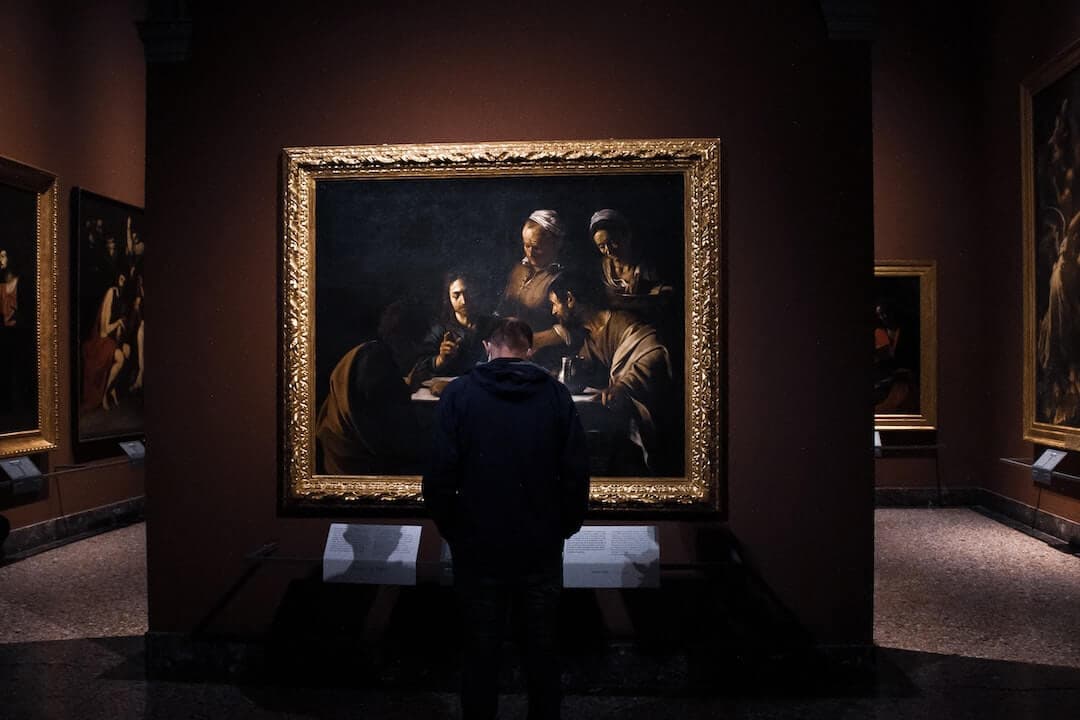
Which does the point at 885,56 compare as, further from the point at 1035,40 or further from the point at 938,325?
the point at 938,325

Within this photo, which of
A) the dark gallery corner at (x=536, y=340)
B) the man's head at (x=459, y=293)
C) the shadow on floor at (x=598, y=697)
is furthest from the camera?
the man's head at (x=459, y=293)

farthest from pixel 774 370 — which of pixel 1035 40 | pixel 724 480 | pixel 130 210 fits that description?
pixel 130 210

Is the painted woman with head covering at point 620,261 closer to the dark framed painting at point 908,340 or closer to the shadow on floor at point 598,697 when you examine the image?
the shadow on floor at point 598,697

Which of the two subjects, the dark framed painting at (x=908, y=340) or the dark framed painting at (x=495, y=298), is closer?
the dark framed painting at (x=495, y=298)

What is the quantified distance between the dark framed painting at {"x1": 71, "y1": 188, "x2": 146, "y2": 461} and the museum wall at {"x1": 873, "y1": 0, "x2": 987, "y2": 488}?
9.55m

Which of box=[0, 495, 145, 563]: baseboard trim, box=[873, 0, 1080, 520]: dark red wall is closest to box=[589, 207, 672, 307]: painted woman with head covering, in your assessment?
box=[0, 495, 145, 563]: baseboard trim

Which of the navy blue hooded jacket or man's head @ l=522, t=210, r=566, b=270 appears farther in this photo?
man's head @ l=522, t=210, r=566, b=270

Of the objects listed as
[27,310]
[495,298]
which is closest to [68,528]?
[27,310]

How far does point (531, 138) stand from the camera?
213 inches

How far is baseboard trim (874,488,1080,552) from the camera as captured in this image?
9.50 m

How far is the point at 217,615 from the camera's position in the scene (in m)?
5.54

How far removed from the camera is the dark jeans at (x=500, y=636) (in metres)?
4.11

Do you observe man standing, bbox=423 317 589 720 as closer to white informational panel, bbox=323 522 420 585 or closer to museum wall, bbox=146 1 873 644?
white informational panel, bbox=323 522 420 585

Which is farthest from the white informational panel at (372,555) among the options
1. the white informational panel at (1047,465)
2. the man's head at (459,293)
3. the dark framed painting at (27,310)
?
the white informational panel at (1047,465)
